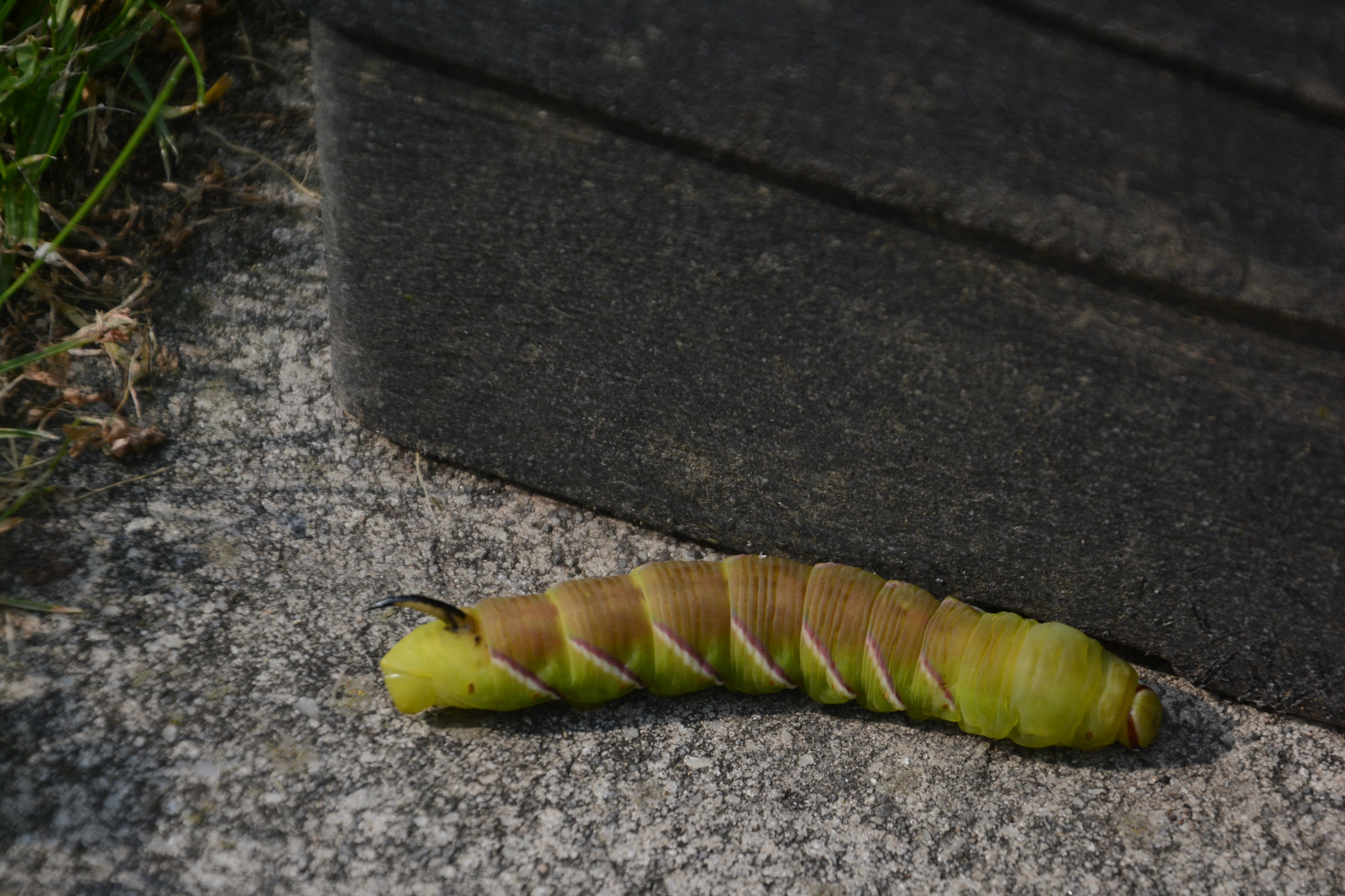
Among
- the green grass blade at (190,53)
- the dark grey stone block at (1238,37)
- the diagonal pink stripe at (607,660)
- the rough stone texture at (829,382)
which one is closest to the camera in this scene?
the dark grey stone block at (1238,37)

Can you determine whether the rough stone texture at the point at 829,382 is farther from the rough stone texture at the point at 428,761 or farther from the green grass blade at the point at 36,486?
the green grass blade at the point at 36,486

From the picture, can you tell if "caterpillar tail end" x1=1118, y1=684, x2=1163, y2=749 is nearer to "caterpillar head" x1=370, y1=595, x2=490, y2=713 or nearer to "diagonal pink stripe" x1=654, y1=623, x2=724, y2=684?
"diagonal pink stripe" x1=654, y1=623, x2=724, y2=684

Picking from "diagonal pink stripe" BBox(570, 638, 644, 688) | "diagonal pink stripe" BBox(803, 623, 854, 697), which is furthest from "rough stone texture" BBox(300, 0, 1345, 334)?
"diagonal pink stripe" BBox(570, 638, 644, 688)

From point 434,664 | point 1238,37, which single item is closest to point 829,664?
point 434,664

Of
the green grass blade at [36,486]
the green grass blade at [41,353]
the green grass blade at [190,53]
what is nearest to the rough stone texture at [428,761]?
the green grass blade at [36,486]

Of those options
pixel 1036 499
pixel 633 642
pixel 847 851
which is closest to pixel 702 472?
pixel 633 642

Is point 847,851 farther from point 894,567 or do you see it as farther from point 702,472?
point 702,472
